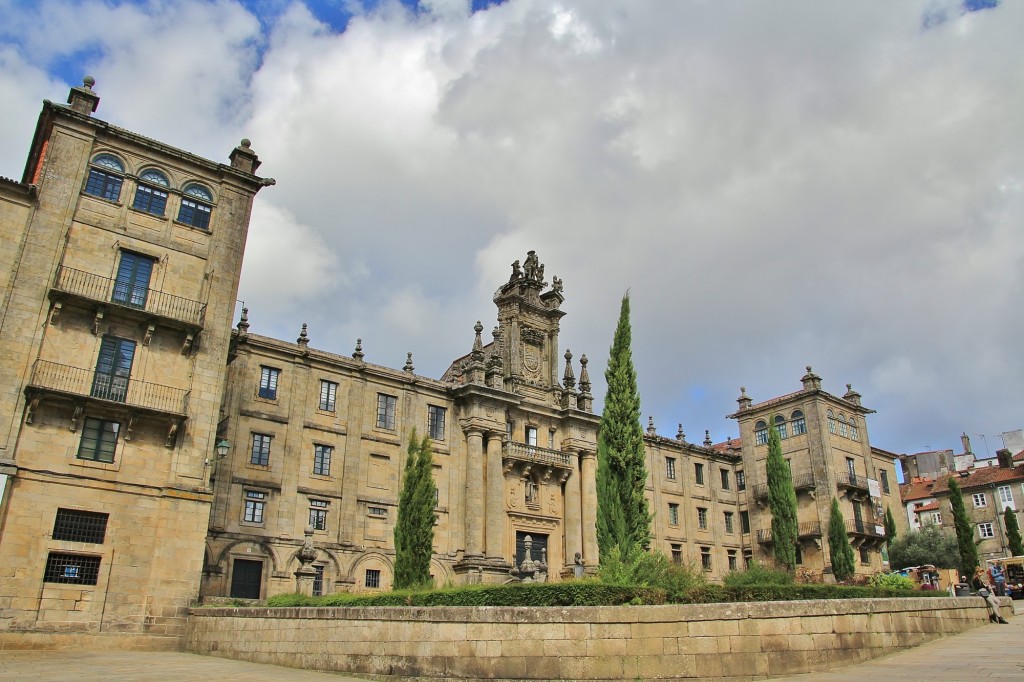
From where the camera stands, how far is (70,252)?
23.9 meters

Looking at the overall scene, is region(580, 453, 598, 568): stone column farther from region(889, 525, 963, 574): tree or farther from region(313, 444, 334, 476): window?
region(889, 525, 963, 574): tree

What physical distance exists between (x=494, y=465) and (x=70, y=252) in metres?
21.5

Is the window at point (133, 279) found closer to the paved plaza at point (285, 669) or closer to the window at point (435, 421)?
the paved plaza at point (285, 669)

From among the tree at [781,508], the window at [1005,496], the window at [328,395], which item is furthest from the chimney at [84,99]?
the window at [1005,496]

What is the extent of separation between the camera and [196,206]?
27.0 m

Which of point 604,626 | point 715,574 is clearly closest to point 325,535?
point 604,626

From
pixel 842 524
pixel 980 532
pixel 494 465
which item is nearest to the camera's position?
pixel 494 465

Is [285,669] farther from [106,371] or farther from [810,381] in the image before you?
[810,381]

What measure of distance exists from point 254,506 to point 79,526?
9481mm

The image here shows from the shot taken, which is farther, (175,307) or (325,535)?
(325,535)

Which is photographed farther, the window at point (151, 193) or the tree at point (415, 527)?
the tree at point (415, 527)

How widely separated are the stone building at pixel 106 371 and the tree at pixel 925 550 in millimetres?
47408

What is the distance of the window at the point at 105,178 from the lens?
982 inches

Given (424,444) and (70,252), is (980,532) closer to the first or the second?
(424,444)
